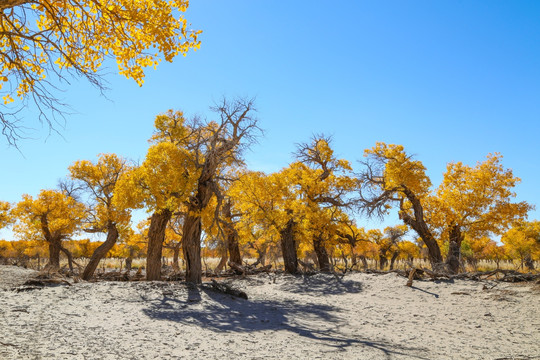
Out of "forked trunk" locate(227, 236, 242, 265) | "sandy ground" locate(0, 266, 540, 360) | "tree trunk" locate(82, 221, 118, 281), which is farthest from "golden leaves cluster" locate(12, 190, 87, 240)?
"sandy ground" locate(0, 266, 540, 360)

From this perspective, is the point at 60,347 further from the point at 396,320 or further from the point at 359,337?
the point at 396,320

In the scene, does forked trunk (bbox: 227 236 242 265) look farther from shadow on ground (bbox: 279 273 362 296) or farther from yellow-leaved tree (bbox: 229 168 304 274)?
shadow on ground (bbox: 279 273 362 296)

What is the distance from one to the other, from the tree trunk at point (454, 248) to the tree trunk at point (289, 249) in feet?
27.6

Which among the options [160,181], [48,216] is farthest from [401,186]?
[48,216]

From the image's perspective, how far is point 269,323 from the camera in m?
7.59

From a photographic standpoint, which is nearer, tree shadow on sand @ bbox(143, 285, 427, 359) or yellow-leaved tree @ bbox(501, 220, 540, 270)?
tree shadow on sand @ bbox(143, 285, 427, 359)

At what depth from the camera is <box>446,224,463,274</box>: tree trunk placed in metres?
19.0

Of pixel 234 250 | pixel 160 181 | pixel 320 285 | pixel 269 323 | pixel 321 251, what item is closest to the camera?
pixel 269 323

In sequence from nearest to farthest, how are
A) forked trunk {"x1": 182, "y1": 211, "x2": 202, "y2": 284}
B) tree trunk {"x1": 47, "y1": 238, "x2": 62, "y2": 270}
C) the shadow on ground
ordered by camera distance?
forked trunk {"x1": 182, "y1": 211, "x2": 202, "y2": 284}
the shadow on ground
tree trunk {"x1": 47, "y1": 238, "x2": 62, "y2": 270}

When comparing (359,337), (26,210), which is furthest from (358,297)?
(26,210)

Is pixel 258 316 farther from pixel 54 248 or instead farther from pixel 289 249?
pixel 54 248

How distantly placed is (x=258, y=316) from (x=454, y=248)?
52.3 feet

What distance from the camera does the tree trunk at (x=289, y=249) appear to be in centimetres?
1900

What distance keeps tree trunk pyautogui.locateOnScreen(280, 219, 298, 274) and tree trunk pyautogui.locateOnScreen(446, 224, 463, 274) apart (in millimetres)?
8418
